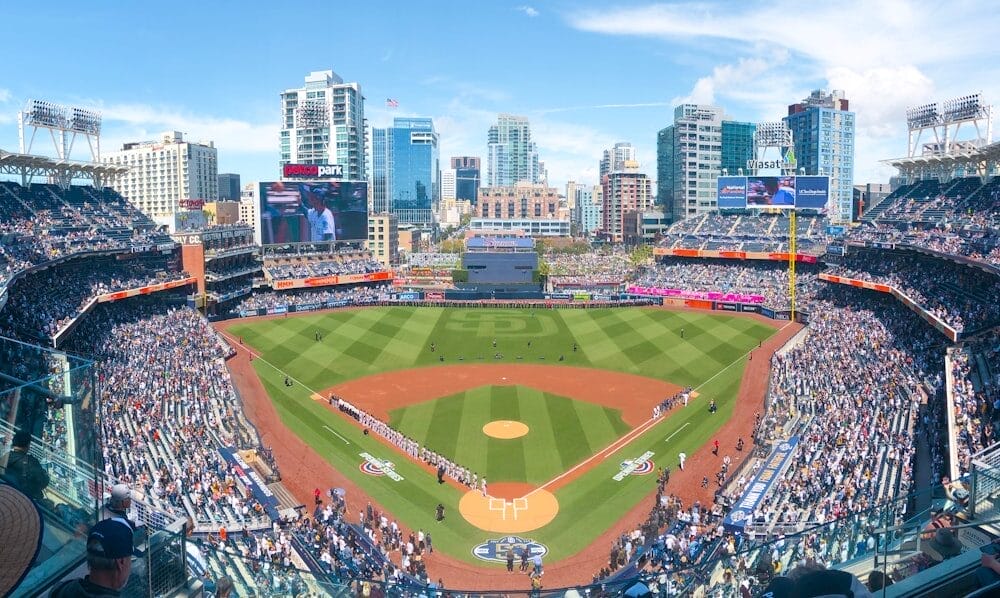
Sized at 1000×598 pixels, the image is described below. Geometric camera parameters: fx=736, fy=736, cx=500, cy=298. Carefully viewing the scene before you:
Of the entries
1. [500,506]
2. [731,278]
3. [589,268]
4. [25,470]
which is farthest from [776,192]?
[25,470]

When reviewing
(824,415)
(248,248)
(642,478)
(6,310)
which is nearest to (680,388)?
(824,415)

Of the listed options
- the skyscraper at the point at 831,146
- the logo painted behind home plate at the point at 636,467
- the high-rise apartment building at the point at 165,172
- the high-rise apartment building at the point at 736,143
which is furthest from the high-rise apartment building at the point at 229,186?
the logo painted behind home plate at the point at 636,467

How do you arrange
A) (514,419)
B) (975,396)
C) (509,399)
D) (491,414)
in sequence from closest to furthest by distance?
(975,396) < (514,419) < (491,414) < (509,399)

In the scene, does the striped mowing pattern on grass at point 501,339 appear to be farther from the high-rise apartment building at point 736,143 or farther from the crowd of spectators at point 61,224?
the high-rise apartment building at point 736,143

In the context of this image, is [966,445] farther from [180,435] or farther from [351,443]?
[180,435]

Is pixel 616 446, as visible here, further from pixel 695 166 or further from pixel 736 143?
pixel 736 143

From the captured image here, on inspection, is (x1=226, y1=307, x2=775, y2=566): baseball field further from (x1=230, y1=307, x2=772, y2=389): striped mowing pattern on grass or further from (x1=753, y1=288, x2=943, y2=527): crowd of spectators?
(x1=753, y1=288, x2=943, y2=527): crowd of spectators
